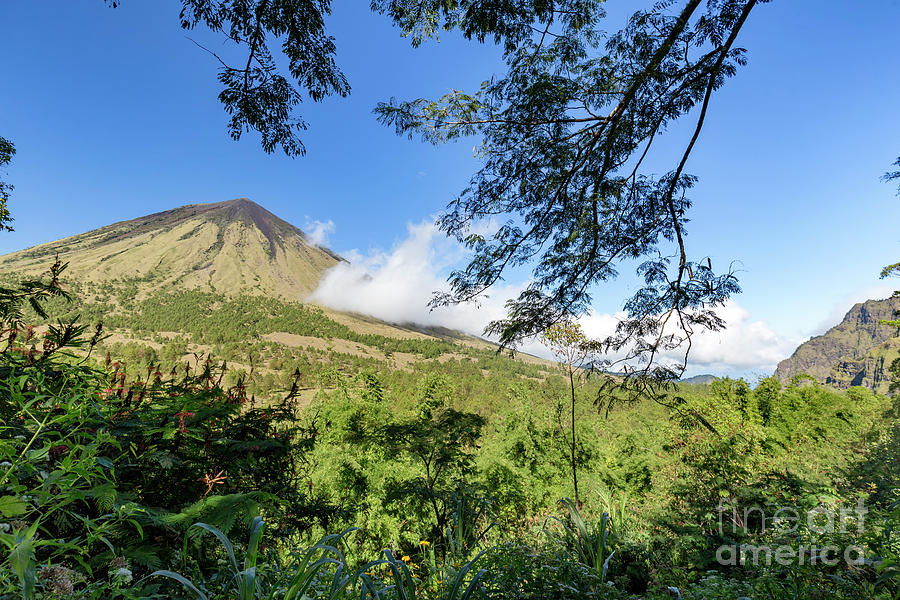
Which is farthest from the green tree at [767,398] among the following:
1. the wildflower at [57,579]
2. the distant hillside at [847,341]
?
the distant hillside at [847,341]

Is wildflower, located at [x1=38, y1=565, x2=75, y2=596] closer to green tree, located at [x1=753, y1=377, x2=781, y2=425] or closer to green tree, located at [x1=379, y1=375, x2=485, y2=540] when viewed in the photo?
green tree, located at [x1=379, y1=375, x2=485, y2=540]

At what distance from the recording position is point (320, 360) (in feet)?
381

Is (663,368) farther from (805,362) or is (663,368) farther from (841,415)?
(805,362)

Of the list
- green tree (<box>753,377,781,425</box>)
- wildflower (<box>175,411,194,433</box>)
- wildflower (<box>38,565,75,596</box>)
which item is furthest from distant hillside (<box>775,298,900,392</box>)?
wildflower (<box>38,565,75,596</box>)

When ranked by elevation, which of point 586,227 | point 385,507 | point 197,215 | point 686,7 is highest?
point 197,215

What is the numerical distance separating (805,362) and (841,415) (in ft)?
650

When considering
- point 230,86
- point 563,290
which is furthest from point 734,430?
point 230,86

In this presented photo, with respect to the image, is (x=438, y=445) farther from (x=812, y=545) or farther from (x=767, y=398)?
(x=767, y=398)

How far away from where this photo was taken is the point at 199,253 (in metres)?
166

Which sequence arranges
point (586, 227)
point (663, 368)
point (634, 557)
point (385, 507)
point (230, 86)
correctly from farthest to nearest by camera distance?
point (385, 507), point (586, 227), point (663, 368), point (634, 557), point (230, 86)

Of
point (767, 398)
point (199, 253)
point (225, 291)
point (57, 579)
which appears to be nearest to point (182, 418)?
point (57, 579)

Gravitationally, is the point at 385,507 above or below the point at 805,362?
below

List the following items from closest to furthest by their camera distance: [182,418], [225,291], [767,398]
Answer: [182,418] → [767,398] → [225,291]

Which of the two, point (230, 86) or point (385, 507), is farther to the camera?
point (385, 507)
